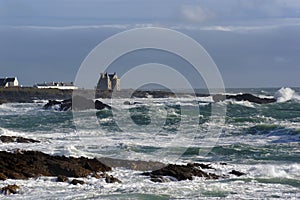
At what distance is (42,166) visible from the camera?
15.7 metres

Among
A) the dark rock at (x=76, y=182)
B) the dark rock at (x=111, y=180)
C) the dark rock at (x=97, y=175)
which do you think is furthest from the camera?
the dark rock at (x=97, y=175)

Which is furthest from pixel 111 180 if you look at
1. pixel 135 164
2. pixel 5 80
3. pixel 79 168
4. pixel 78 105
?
pixel 5 80

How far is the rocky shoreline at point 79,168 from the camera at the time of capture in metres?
14.8

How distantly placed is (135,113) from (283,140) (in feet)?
57.3

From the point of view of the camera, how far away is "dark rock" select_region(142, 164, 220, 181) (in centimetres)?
1538

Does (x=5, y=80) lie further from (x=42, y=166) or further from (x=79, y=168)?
(x=79, y=168)

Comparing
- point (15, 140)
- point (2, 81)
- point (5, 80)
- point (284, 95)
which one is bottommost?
point (15, 140)

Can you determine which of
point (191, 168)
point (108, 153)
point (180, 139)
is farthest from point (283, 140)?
point (191, 168)

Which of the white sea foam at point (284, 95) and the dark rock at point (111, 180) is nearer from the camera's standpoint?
the dark rock at point (111, 180)

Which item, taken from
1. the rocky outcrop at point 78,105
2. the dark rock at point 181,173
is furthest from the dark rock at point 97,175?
the rocky outcrop at point 78,105

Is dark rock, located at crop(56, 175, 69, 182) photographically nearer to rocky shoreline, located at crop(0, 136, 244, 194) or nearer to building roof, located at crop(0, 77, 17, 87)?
rocky shoreline, located at crop(0, 136, 244, 194)

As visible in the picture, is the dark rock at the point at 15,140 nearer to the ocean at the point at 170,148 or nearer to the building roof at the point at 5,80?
the ocean at the point at 170,148

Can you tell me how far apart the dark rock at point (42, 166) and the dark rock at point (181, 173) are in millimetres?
1515

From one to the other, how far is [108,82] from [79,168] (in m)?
83.9
